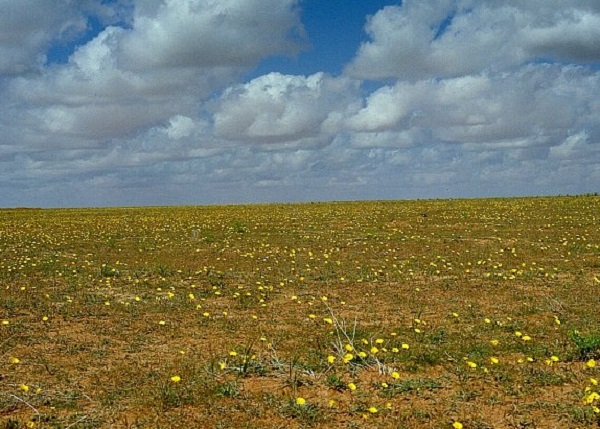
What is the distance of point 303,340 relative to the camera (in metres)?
9.37

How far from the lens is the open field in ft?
21.4

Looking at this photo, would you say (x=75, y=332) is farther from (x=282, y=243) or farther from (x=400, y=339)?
(x=282, y=243)

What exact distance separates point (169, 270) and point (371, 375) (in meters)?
10.4

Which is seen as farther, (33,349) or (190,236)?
(190,236)

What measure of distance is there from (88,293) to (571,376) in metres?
10.6

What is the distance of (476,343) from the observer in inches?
358

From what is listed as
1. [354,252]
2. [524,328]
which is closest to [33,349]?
[524,328]

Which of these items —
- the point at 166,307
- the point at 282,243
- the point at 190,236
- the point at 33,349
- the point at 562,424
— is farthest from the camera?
the point at 190,236

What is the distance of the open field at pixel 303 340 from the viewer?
6531mm

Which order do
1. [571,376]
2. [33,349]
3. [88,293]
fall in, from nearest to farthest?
[571,376]
[33,349]
[88,293]

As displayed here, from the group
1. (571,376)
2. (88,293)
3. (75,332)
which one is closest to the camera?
(571,376)

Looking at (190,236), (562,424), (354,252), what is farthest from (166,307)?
(190,236)

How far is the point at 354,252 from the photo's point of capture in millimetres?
20859

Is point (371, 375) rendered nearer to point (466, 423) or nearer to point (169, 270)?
point (466, 423)
